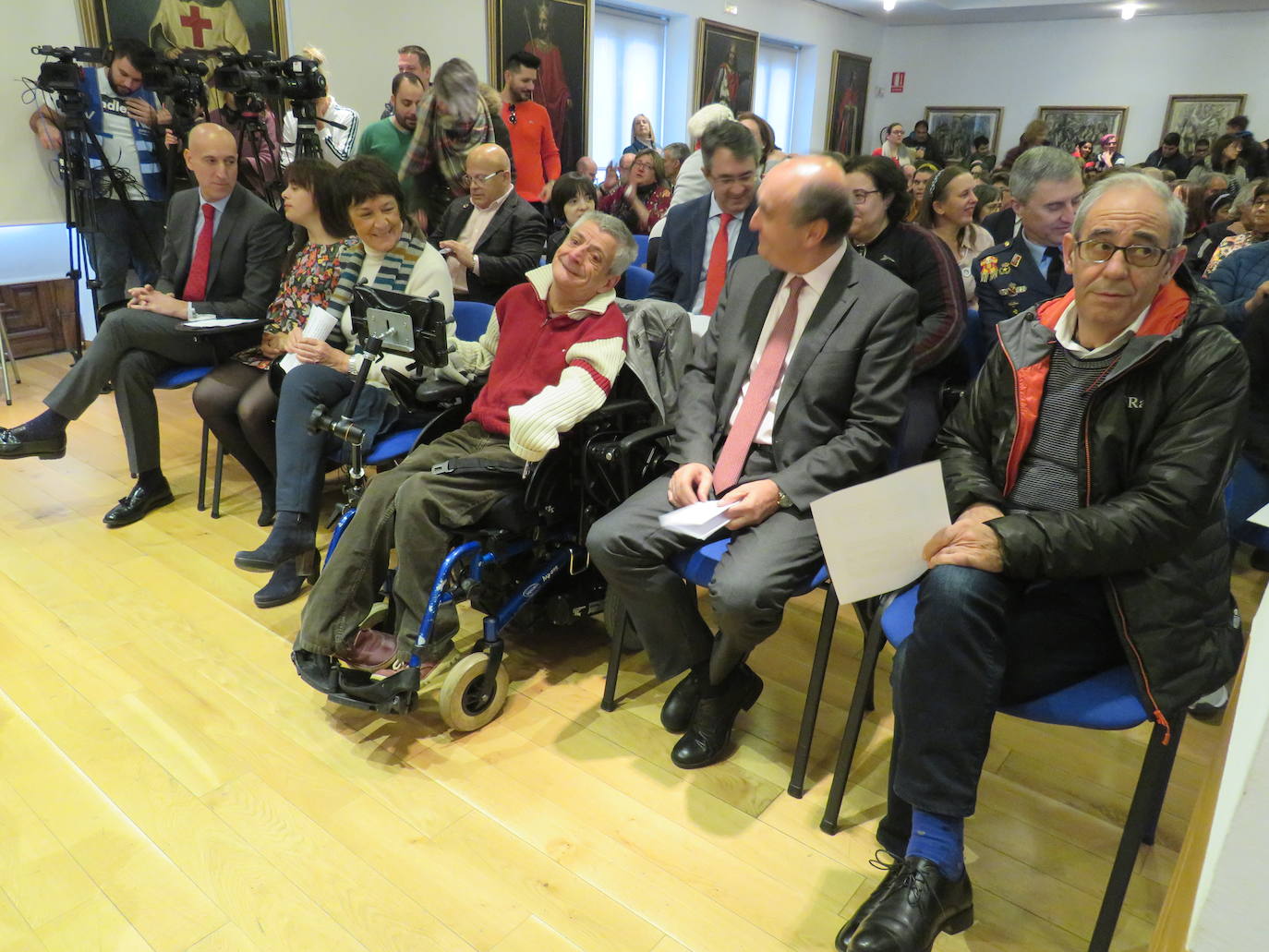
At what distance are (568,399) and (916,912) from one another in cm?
131

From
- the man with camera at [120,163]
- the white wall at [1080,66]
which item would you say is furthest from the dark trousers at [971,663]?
the white wall at [1080,66]

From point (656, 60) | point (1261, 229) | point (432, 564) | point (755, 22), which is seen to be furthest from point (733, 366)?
point (755, 22)

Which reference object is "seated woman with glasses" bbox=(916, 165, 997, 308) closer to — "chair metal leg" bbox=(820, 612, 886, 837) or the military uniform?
the military uniform

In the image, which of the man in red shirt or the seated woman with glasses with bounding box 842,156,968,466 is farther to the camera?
the man in red shirt

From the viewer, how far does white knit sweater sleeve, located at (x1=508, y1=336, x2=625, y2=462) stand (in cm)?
212

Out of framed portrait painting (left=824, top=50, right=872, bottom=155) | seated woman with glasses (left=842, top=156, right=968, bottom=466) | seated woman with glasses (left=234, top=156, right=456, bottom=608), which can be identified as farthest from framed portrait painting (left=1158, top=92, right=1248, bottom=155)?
seated woman with glasses (left=234, top=156, right=456, bottom=608)

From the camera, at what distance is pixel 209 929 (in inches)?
62.5

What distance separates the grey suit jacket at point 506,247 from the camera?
11.4 feet

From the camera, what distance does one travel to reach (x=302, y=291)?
10.2 ft

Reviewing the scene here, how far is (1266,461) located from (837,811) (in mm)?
1343

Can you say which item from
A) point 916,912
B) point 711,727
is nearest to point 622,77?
point 711,727

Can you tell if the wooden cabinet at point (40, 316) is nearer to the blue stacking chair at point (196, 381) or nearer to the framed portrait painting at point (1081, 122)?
the blue stacking chair at point (196, 381)

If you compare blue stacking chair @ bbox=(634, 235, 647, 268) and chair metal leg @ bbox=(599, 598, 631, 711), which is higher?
blue stacking chair @ bbox=(634, 235, 647, 268)

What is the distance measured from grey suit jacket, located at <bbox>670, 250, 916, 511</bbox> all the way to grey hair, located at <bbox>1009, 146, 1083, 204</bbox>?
893mm
